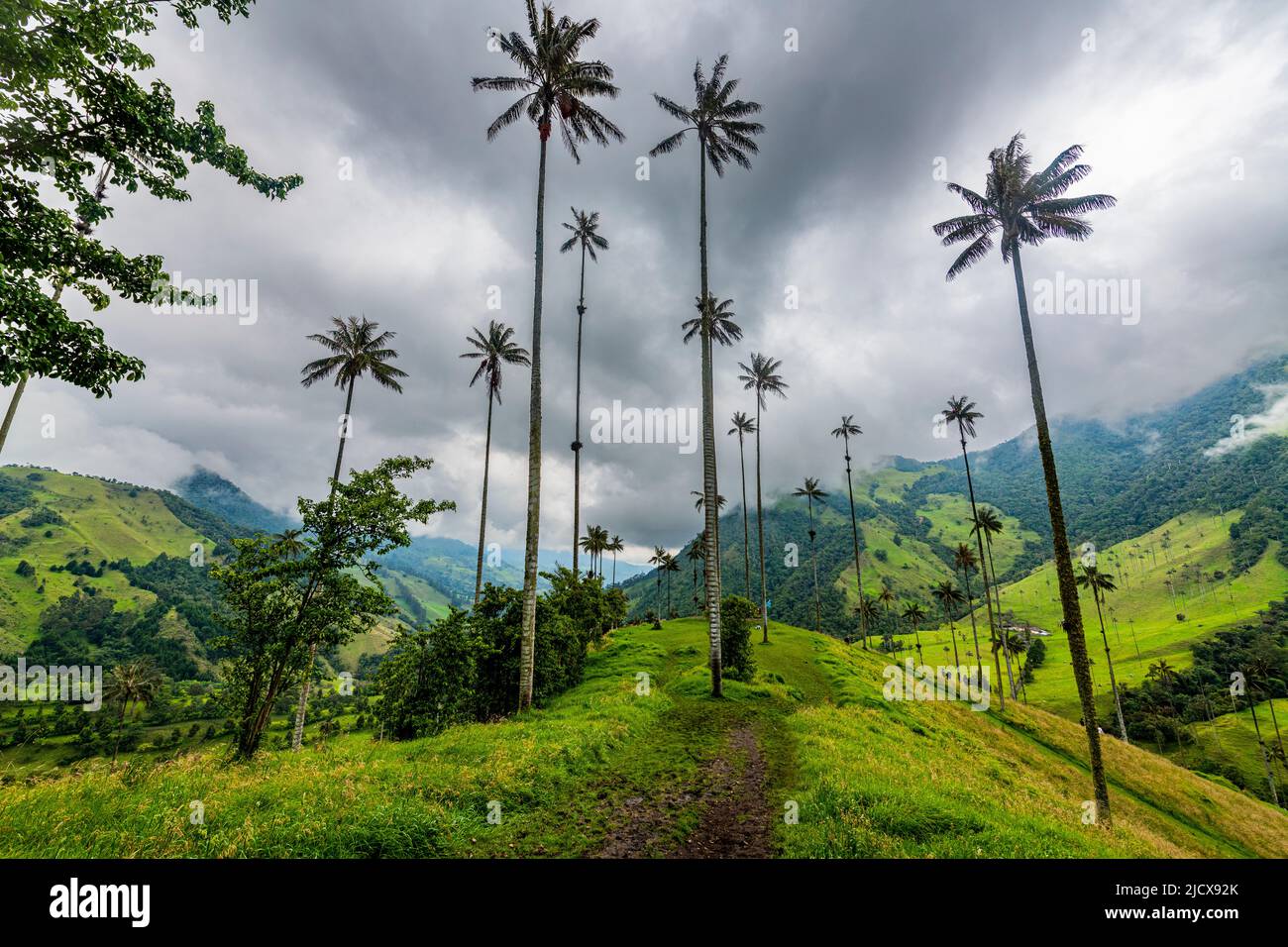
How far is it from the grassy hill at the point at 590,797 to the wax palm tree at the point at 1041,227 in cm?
555

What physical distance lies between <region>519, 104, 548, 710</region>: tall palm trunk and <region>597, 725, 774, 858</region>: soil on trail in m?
9.85

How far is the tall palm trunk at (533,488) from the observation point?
20547 millimetres

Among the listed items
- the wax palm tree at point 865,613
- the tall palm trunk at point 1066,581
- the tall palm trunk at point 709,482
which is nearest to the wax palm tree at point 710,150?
the tall palm trunk at point 709,482

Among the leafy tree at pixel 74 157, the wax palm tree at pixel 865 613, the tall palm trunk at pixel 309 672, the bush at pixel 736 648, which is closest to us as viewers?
the leafy tree at pixel 74 157

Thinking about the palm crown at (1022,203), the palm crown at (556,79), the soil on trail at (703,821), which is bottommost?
the soil on trail at (703,821)

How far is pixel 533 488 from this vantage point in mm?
→ 22266

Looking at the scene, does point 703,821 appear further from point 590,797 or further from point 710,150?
point 710,150

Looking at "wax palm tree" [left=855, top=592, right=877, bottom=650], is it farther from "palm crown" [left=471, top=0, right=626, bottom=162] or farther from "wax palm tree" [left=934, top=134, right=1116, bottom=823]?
"palm crown" [left=471, top=0, right=626, bottom=162]

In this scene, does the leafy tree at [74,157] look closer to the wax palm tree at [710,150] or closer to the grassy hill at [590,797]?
the grassy hill at [590,797]

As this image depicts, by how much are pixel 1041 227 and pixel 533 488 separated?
2521 centimetres

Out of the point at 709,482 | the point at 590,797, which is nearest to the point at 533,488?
the point at 709,482

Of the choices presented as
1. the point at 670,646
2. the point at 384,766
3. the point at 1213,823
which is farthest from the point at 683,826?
the point at 1213,823
